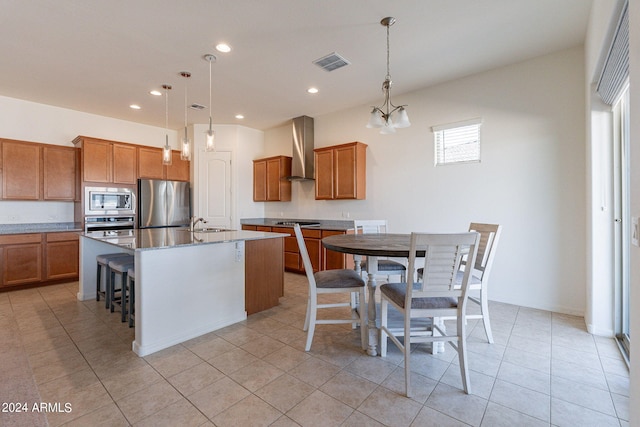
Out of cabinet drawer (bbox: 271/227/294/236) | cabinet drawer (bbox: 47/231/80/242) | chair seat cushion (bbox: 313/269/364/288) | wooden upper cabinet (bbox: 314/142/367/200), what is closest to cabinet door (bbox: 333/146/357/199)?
wooden upper cabinet (bbox: 314/142/367/200)

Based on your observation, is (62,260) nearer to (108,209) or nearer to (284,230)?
(108,209)

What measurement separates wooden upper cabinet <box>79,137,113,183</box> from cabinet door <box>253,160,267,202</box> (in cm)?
246

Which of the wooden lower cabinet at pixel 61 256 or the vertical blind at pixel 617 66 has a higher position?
the vertical blind at pixel 617 66

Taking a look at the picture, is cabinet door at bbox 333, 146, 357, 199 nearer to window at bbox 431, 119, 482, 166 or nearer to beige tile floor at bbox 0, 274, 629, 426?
window at bbox 431, 119, 482, 166

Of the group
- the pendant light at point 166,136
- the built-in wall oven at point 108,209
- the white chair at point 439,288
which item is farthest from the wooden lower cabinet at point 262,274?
the built-in wall oven at point 108,209

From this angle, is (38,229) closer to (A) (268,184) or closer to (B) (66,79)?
(B) (66,79)

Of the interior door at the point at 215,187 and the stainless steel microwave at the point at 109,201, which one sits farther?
the interior door at the point at 215,187

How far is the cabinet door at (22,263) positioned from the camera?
3.95 metres

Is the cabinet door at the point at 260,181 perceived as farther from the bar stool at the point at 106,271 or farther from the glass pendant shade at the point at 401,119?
the glass pendant shade at the point at 401,119

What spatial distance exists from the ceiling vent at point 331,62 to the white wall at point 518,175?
1308mm

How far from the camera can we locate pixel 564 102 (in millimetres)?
3113

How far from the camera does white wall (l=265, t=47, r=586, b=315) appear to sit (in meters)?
3.10

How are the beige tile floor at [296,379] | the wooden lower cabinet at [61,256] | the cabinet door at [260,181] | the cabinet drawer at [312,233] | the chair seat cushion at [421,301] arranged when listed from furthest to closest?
the cabinet door at [260,181]
the cabinet drawer at [312,233]
the wooden lower cabinet at [61,256]
the chair seat cushion at [421,301]
the beige tile floor at [296,379]

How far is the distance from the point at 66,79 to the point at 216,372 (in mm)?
4089
